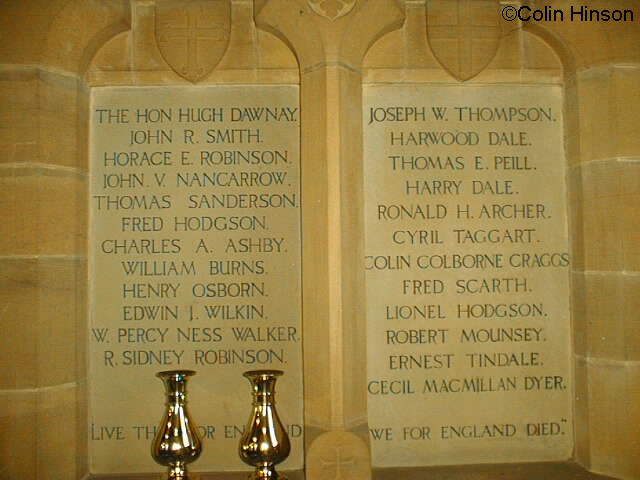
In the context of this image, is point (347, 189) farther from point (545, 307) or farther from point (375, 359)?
point (545, 307)

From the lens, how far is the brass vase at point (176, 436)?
2916 mm

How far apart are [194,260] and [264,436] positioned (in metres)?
1.40

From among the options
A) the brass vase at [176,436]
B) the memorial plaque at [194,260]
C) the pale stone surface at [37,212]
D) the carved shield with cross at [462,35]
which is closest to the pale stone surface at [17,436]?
the memorial plaque at [194,260]

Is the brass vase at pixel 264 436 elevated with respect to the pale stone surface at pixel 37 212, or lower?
lower

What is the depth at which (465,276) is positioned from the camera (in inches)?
156

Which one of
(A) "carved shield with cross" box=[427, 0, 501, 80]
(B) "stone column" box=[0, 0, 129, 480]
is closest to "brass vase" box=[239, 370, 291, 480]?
(B) "stone column" box=[0, 0, 129, 480]

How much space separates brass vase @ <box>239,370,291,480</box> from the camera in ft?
9.41

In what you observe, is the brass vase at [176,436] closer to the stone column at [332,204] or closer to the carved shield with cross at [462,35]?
the stone column at [332,204]

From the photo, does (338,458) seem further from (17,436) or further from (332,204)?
(17,436)

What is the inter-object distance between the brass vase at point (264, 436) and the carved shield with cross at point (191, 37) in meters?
2.03

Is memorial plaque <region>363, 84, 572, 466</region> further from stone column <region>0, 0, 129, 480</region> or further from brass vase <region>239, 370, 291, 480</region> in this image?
stone column <region>0, 0, 129, 480</region>

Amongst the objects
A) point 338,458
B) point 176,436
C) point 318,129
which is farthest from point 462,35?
point 176,436

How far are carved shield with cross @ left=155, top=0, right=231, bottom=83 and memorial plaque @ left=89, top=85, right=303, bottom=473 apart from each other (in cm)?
17

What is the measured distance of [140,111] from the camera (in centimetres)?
399
